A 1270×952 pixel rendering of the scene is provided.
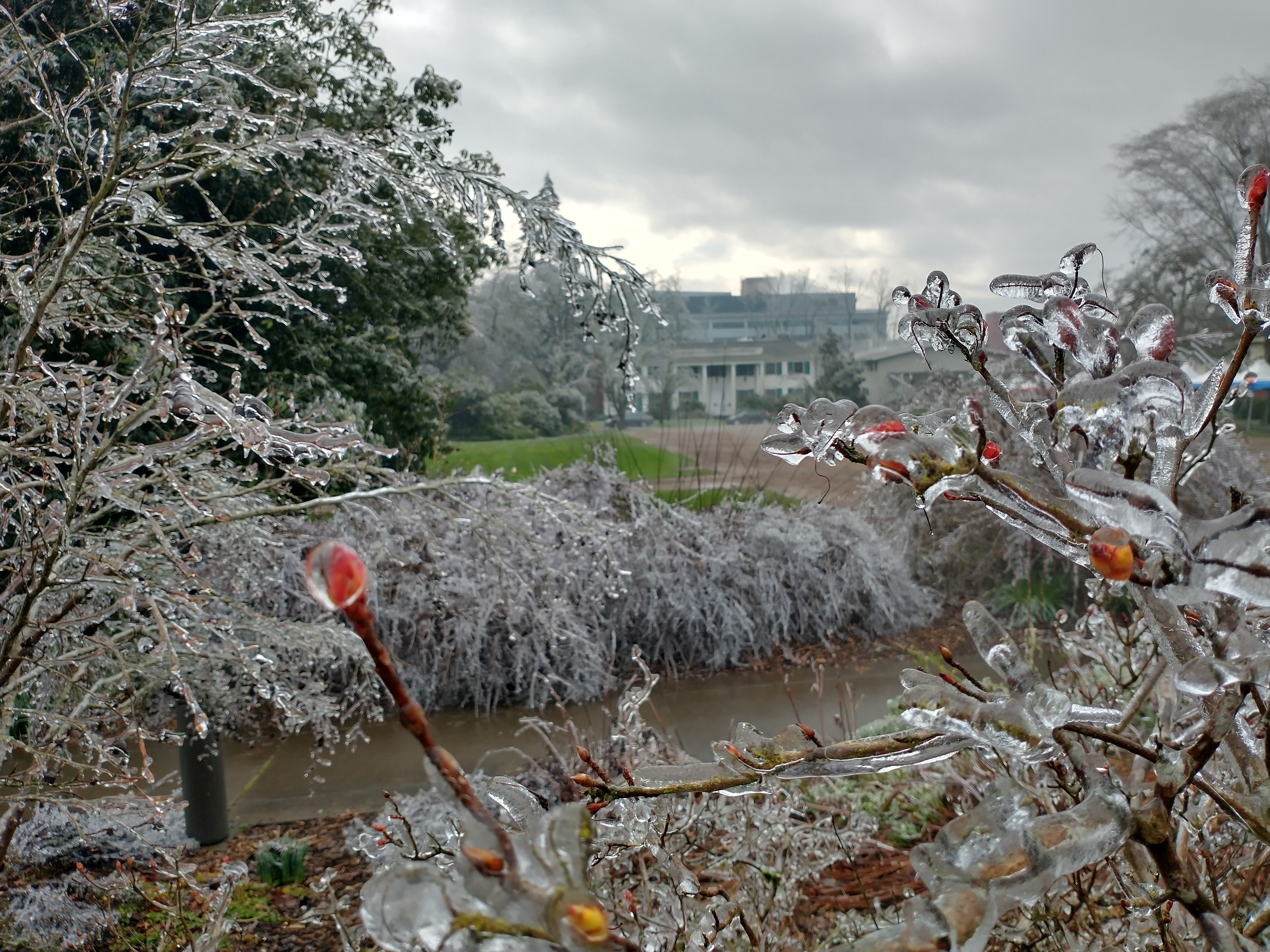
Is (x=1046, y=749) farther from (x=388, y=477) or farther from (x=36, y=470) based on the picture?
(x=36, y=470)

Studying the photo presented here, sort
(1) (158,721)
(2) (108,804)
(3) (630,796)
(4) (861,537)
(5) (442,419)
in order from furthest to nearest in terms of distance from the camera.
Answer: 1. (5) (442,419)
2. (4) (861,537)
3. (1) (158,721)
4. (2) (108,804)
5. (3) (630,796)

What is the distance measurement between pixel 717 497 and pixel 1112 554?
23.5 feet

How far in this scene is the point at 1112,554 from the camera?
565 millimetres

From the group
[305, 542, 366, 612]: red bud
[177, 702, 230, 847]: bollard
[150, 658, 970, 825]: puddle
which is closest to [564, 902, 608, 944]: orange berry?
[305, 542, 366, 612]: red bud

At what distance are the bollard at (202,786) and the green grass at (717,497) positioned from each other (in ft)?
14.1

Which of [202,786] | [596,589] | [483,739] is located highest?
[596,589]

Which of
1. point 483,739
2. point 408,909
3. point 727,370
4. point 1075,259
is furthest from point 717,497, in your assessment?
point 408,909

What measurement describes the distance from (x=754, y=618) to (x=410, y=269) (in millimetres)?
5165

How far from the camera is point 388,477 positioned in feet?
9.38

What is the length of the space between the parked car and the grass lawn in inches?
6.9

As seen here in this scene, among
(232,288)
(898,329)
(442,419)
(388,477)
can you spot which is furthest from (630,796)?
(442,419)

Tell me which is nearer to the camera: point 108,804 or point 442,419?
point 108,804

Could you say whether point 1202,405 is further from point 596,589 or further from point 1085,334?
point 596,589

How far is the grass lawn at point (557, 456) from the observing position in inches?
324
